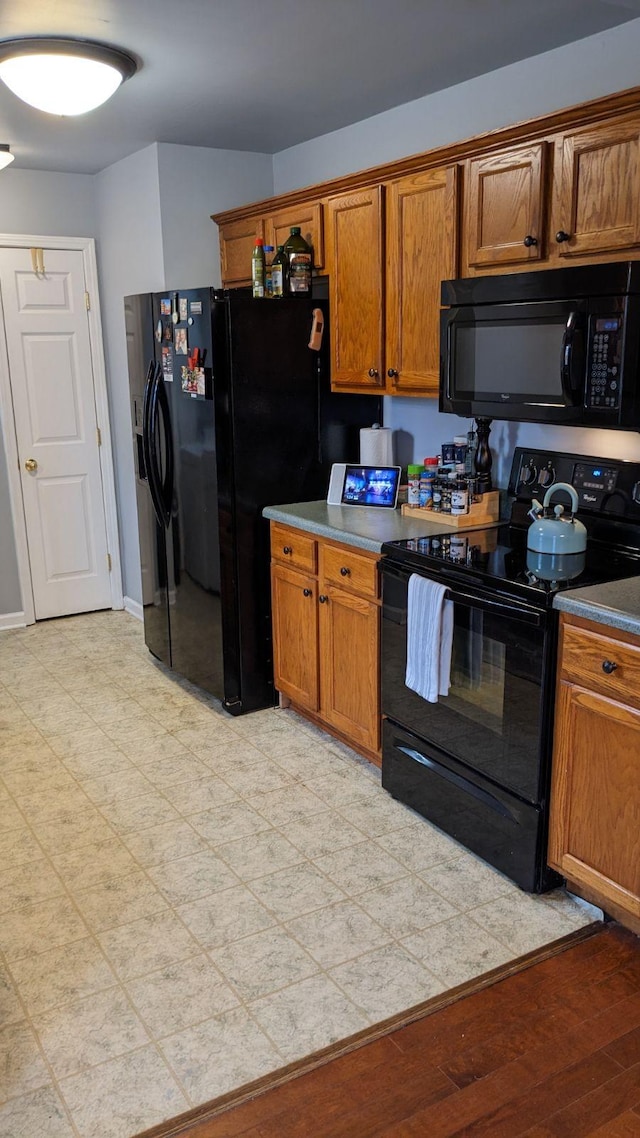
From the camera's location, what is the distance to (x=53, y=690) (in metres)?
4.19

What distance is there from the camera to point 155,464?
4008mm

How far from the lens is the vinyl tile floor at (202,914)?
1977 millimetres

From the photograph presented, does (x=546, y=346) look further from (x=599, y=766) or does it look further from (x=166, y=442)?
(x=166, y=442)

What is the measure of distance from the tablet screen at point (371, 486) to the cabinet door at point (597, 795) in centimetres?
136

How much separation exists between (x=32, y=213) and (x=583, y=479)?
11.4 ft

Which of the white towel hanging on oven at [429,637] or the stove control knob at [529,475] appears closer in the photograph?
the white towel hanging on oven at [429,637]

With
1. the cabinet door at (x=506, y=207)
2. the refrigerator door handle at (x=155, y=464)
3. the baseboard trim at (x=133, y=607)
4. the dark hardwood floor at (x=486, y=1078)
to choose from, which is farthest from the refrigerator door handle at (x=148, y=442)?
the dark hardwood floor at (x=486, y=1078)

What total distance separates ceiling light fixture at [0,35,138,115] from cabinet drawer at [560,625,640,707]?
7.47ft

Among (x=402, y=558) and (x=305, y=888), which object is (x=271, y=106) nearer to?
(x=402, y=558)

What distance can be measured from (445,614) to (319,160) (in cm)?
257

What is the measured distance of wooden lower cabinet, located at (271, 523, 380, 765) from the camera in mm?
3135

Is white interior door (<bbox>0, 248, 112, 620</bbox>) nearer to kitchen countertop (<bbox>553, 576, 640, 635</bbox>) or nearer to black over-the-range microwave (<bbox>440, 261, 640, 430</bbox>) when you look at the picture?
black over-the-range microwave (<bbox>440, 261, 640, 430</bbox>)

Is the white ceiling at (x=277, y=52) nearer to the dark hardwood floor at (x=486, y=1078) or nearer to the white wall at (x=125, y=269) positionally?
the white wall at (x=125, y=269)

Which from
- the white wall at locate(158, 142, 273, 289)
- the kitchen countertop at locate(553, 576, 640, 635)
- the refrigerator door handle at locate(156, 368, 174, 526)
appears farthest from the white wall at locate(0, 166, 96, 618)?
the kitchen countertop at locate(553, 576, 640, 635)
